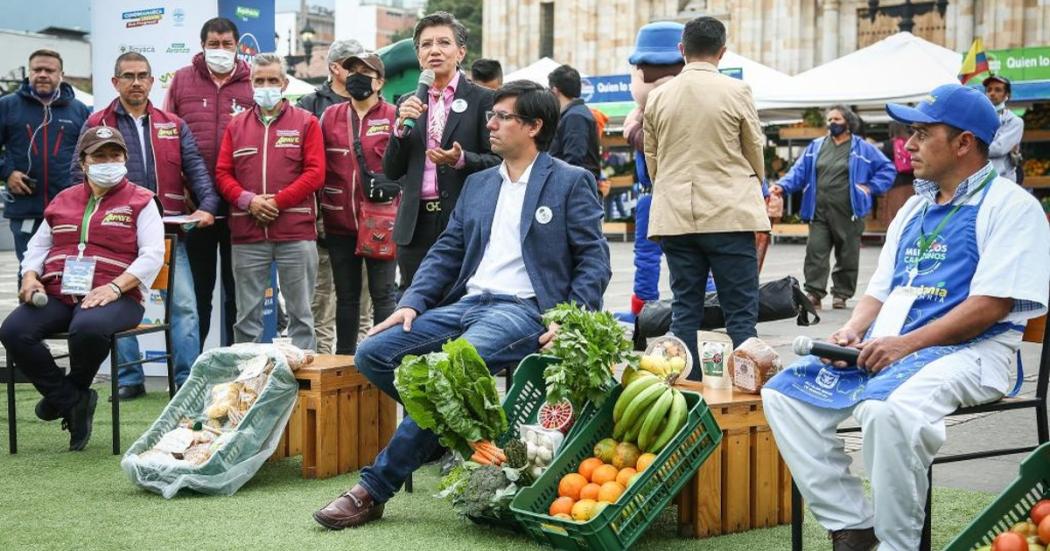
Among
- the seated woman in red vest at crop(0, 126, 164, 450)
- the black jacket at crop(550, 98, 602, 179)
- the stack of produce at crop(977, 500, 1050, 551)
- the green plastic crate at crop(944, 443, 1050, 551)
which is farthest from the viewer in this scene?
the black jacket at crop(550, 98, 602, 179)

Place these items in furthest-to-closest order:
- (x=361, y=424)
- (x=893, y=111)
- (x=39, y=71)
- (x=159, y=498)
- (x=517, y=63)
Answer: (x=517, y=63) → (x=39, y=71) → (x=361, y=424) → (x=159, y=498) → (x=893, y=111)

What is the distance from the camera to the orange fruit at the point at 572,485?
4.57 m

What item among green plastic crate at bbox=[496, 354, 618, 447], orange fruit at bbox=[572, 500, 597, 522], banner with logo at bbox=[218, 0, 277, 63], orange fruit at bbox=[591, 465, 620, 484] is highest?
banner with logo at bbox=[218, 0, 277, 63]

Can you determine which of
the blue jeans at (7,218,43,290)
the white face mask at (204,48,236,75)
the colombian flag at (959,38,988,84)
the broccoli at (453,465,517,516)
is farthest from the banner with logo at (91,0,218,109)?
the colombian flag at (959,38,988,84)

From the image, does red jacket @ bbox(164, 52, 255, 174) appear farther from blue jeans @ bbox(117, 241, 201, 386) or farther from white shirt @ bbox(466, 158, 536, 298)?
white shirt @ bbox(466, 158, 536, 298)

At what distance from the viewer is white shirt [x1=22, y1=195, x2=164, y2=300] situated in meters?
6.83

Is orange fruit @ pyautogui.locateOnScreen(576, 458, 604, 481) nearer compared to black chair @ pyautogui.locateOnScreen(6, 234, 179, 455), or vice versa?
orange fruit @ pyautogui.locateOnScreen(576, 458, 604, 481)

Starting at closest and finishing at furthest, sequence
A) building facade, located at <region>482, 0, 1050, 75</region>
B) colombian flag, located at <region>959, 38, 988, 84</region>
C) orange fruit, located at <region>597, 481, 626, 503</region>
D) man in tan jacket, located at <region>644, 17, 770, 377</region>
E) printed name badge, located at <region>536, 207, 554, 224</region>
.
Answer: orange fruit, located at <region>597, 481, 626, 503</region>, printed name badge, located at <region>536, 207, 554, 224</region>, man in tan jacket, located at <region>644, 17, 770, 377</region>, colombian flag, located at <region>959, 38, 988, 84</region>, building facade, located at <region>482, 0, 1050, 75</region>

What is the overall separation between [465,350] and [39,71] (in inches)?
218

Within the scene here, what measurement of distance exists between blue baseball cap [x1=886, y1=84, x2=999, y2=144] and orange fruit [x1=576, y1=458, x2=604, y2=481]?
157 cm

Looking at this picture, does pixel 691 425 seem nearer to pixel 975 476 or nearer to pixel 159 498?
pixel 975 476

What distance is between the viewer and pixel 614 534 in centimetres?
433

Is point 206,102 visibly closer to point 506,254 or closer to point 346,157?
point 346,157

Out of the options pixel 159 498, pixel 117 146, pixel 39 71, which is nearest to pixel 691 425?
pixel 159 498
